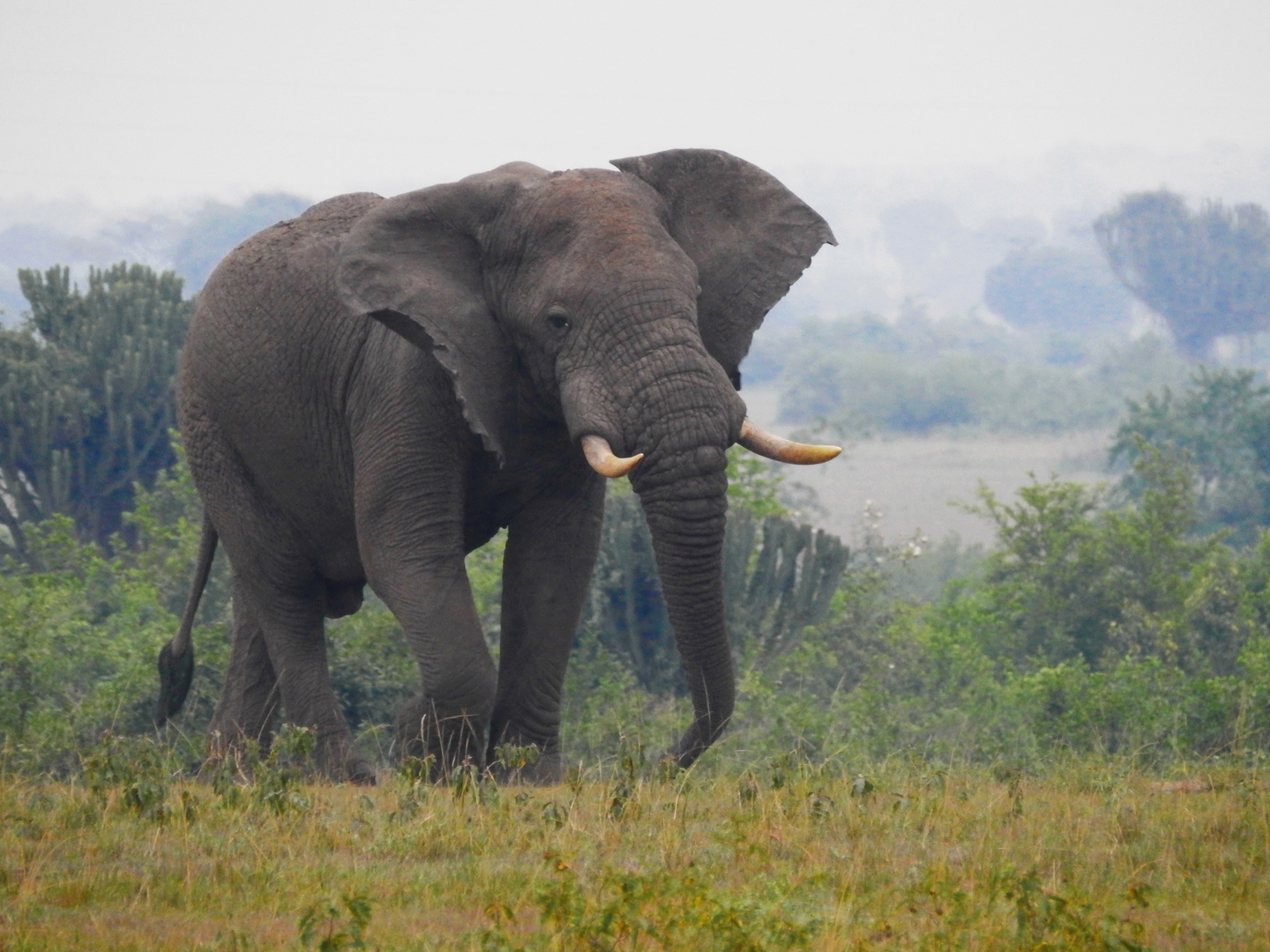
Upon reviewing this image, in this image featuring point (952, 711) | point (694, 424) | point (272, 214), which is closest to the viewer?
point (694, 424)

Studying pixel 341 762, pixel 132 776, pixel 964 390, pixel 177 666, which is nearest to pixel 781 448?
pixel 132 776

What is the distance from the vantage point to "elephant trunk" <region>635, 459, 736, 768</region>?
6.54m

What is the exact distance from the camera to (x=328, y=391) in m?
7.88

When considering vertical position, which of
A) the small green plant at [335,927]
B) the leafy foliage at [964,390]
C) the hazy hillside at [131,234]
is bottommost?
the small green plant at [335,927]

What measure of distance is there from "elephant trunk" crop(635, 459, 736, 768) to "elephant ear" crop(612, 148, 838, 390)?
1093 millimetres

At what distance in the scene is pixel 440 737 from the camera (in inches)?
288

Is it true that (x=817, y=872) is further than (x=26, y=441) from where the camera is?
No

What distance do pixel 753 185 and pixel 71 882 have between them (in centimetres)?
432

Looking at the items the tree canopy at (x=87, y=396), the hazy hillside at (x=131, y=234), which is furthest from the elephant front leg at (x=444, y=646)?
the hazy hillside at (x=131, y=234)

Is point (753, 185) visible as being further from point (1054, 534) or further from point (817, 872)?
point (1054, 534)

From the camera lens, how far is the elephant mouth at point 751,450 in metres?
6.39

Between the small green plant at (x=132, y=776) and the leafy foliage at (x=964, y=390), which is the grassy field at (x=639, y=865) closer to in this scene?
the small green plant at (x=132, y=776)

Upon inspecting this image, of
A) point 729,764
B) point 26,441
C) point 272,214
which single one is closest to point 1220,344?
point 272,214

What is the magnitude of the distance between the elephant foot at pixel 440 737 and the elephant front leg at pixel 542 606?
323 mm
